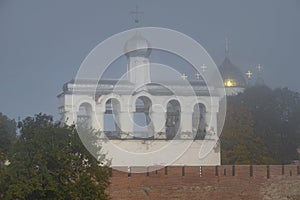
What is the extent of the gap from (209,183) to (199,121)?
760 centimetres

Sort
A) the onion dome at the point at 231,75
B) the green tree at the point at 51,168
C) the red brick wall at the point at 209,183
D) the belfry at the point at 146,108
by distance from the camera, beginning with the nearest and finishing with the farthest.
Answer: the green tree at the point at 51,168
the red brick wall at the point at 209,183
the belfry at the point at 146,108
the onion dome at the point at 231,75

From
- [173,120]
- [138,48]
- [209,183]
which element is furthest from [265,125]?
[209,183]

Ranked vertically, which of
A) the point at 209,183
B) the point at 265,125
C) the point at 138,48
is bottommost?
the point at 209,183

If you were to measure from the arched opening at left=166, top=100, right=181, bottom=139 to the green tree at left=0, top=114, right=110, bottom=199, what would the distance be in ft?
38.8

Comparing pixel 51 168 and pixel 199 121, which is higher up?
pixel 199 121

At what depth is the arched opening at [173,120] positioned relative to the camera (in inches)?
1194

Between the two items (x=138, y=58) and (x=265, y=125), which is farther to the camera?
(x=265, y=125)

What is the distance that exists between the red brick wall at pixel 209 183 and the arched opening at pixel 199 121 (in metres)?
6.28

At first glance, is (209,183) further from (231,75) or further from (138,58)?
(231,75)

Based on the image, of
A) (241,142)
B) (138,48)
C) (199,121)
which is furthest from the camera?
(241,142)

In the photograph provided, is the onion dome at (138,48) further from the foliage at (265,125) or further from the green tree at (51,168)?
the green tree at (51,168)

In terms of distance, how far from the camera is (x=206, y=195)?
23.8m

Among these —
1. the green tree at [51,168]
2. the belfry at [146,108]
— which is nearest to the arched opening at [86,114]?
the belfry at [146,108]

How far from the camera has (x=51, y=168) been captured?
18062 millimetres
